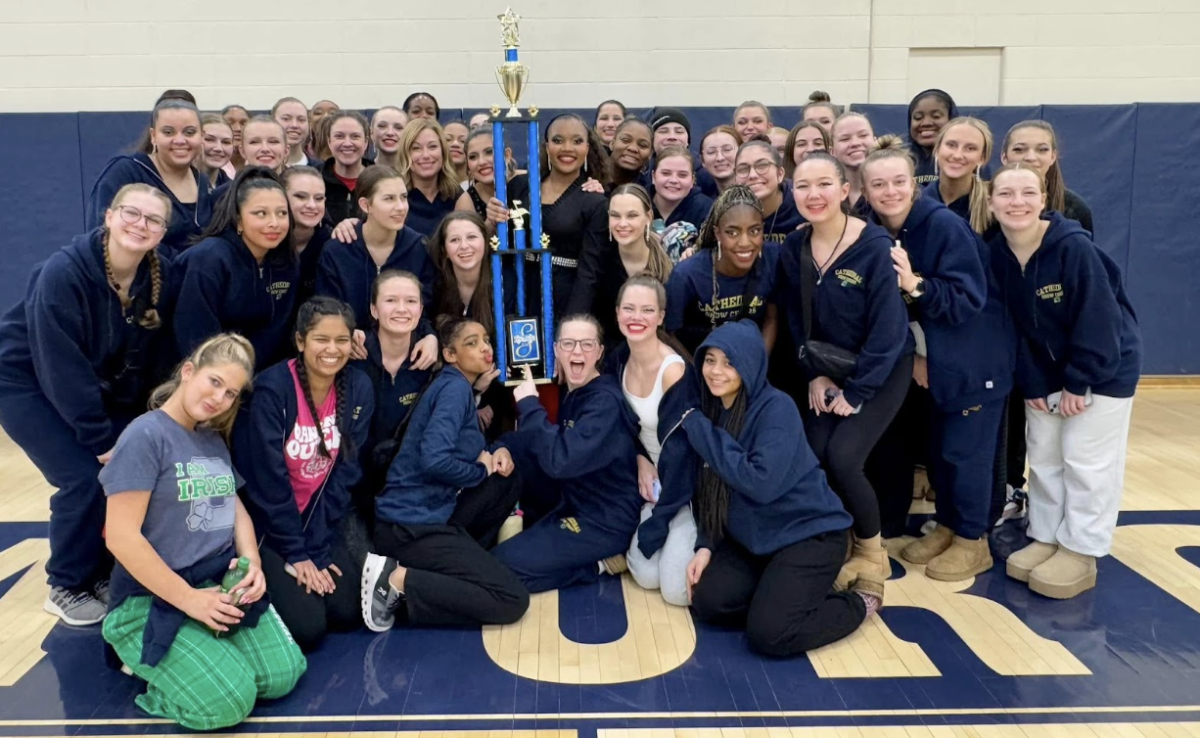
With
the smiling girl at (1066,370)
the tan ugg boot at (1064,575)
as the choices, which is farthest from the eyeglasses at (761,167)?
the tan ugg boot at (1064,575)

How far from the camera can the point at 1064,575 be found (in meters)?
3.72

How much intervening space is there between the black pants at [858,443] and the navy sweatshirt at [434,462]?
1.36m

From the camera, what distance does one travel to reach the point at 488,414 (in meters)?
4.16

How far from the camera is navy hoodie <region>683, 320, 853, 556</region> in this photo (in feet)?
10.7

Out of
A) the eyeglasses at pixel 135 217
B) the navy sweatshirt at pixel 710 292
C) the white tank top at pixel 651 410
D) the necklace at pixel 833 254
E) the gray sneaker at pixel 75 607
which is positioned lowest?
the gray sneaker at pixel 75 607

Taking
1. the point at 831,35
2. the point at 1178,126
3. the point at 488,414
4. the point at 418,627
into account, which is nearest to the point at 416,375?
the point at 488,414

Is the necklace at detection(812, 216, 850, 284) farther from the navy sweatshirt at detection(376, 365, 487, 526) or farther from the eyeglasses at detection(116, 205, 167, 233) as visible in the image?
the eyeglasses at detection(116, 205, 167, 233)

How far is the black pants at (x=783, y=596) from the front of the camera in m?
3.22

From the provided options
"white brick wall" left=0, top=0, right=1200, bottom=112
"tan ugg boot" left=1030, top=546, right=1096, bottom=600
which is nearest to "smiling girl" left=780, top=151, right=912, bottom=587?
"tan ugg boot" left=1030, top=546, right=1096, bottom=600

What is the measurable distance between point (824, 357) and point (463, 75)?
4956 millimetres

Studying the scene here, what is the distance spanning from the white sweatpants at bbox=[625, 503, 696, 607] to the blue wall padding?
409 centimetres

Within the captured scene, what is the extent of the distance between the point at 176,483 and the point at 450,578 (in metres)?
1.02

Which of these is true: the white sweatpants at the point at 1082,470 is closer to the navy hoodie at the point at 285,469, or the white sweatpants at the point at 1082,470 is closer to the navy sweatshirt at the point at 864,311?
the navy sweatshirt at the point at 864,311

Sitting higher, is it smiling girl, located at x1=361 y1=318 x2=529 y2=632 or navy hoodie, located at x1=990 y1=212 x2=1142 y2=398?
navy hoodie, located at x1=990 y1=212 x2=1142 y2=398
